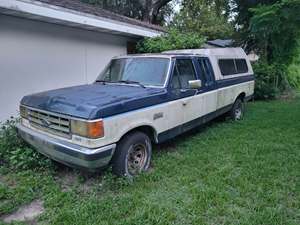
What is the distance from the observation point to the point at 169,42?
8938mm

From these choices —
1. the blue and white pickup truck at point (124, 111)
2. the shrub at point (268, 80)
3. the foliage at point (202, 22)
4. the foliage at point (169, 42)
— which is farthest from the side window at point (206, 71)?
the foliage at point (202, 22)

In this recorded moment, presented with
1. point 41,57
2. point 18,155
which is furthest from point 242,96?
point 18,155

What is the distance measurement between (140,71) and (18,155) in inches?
99.6

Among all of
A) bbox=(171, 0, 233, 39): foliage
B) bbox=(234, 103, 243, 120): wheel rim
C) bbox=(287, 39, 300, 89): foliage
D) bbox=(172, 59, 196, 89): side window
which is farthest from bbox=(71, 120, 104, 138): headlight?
bbox=(171, 0, 233, 39): foliage

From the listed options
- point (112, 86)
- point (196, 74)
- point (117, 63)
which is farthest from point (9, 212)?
point (196, 74)

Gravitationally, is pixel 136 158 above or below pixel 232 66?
below

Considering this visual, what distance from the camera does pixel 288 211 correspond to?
10.7ft

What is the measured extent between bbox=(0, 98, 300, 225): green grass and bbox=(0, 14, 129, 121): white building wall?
99.9 inches

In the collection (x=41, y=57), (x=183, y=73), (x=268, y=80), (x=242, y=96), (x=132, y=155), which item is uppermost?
(x=41, y=57)

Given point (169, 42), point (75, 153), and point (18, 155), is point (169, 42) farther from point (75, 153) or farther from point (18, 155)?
point (75, 153)

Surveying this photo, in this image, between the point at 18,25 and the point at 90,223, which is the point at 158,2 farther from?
the point at 90,223

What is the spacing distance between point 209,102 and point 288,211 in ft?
10.2

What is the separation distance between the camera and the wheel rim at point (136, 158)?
416 cm

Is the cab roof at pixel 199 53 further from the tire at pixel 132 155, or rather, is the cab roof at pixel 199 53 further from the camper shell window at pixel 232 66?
the tire at pixel 132 155
